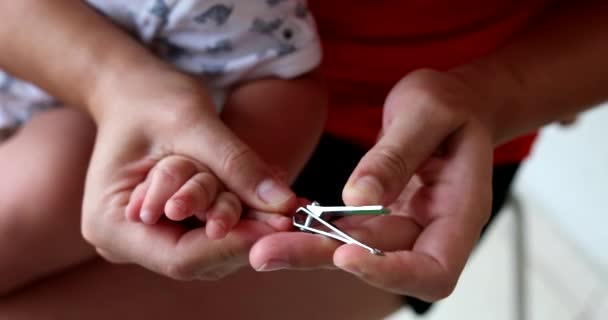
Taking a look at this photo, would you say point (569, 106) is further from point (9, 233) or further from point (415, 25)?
point (9, 233)

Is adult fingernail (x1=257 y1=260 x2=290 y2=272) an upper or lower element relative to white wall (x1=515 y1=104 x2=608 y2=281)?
upper

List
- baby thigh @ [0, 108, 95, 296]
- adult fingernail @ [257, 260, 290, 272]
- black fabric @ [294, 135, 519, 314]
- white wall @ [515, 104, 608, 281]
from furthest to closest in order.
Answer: white wall @ [515, 104, 608, 281], black fabric @ [294, 135, 519, 314], baby thigh @ [0, 108, 95, 296], adult fingernail @ [257, 260, 290, 272]

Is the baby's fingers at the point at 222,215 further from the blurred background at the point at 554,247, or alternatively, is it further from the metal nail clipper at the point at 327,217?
the blurred background at the point at 554,247

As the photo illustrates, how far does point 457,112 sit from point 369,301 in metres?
0.22

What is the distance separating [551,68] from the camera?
65cm

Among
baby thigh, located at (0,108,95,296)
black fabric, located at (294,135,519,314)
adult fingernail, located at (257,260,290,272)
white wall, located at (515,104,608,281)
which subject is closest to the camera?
adult fingernail, located at (257,260,290,272)

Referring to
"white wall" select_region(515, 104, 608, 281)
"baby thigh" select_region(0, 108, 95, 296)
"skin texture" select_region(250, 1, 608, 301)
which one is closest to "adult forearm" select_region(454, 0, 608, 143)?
"skin texture" select_region(250, 1, 608, 301)

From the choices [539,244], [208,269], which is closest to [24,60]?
[208,269]

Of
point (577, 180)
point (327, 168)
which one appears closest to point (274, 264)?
point (327, 168)

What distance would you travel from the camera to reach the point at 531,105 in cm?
63

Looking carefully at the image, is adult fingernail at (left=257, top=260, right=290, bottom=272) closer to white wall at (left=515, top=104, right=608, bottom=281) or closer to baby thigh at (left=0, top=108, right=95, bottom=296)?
baby thigh at (left=0, top=108, right=95, bottom=296)

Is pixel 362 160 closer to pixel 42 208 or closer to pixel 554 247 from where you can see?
pixel 42 208

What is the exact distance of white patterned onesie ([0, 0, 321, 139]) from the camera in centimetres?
58

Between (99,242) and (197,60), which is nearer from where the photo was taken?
(99,242)
